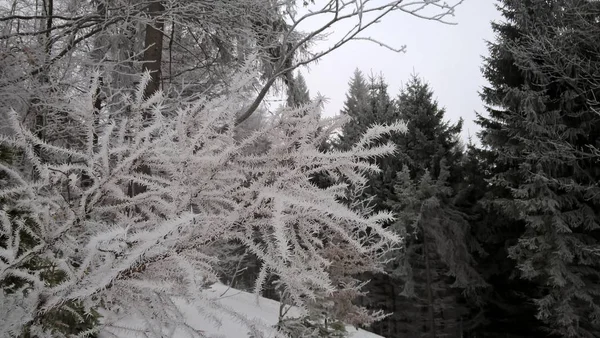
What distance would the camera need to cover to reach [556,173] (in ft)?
48.3

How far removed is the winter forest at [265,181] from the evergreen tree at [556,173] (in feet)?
0.31

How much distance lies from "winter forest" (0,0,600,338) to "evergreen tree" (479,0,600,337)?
93 millimetres

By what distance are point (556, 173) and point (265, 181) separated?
53.6ft

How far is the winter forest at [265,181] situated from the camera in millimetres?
1266

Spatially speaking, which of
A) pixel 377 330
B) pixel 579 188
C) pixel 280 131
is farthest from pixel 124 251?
pixel 377 330

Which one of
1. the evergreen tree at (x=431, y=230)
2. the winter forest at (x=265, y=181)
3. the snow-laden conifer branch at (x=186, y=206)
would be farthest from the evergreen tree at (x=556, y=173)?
the snow-laden conifer branch at (x=186, y=206)

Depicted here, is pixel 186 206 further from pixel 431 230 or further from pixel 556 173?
pixel 431 230

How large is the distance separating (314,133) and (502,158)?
15.9m

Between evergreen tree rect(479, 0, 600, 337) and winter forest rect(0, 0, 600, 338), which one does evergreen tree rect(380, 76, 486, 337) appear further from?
evergreen tree rect(479, 0, 600, 337)

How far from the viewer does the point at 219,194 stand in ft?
4.47

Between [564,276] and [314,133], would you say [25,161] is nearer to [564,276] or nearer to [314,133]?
A: [314,133]

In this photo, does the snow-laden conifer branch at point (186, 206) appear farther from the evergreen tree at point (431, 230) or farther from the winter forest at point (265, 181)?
the evergreen tree at point (431, 230)

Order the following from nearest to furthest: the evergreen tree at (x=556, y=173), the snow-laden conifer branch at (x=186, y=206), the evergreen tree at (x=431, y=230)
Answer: the snow-laden conifer branch at (x=186, y=206) < the evergreen tree at (x=556, y=173) < the evergreen tree at (x=431, y=230)

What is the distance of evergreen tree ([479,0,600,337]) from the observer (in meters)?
12.8
